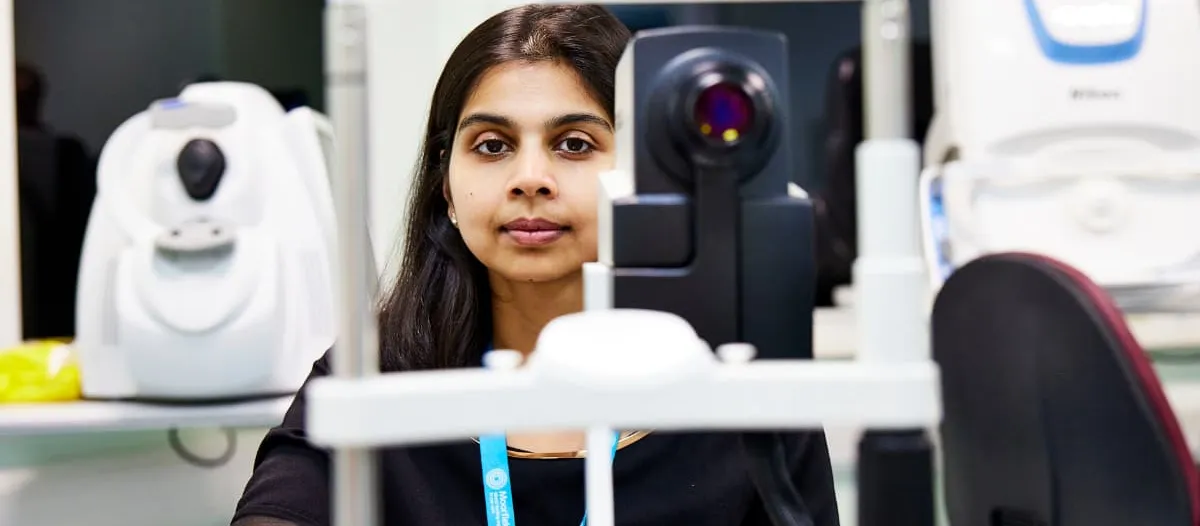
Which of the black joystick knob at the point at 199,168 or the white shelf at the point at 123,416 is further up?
the black joystick knob at the point at 199,168

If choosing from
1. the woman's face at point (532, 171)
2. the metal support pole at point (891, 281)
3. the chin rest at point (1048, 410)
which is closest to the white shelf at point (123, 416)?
the woman's face at point (532, 171)

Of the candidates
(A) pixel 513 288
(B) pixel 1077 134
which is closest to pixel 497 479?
(A) pixel 513 288

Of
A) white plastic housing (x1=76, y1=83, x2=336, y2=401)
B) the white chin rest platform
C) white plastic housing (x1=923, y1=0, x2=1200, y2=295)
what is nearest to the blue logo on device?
white plastic housing (x1=923, y1=0, x2=1200, y2=295)

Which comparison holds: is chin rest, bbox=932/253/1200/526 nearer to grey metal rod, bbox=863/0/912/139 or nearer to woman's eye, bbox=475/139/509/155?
grey metal rod, bbox=863/0/912/139

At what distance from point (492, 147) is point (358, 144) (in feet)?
1.50

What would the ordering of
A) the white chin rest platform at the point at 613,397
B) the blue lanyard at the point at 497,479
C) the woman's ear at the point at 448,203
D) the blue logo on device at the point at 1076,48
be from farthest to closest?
1. the blue logo on device at the point at 1076,48
2. the woman's ear at the point at 448,203
3. the blue lanyard at the point at 497,479
4. the white chin rest platform at the point at 613,397

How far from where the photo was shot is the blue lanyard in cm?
87

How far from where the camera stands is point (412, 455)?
96 centimetres

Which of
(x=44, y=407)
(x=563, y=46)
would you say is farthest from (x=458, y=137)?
(x=44, y=407)

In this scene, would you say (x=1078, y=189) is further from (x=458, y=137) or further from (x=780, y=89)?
(x=780, y=89)

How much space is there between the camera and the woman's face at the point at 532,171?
77cm

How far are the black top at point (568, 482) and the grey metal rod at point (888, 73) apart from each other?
574mm

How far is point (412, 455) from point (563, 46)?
431 millimetres

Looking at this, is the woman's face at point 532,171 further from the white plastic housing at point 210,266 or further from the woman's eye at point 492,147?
the white plastic housing at point 210,266
